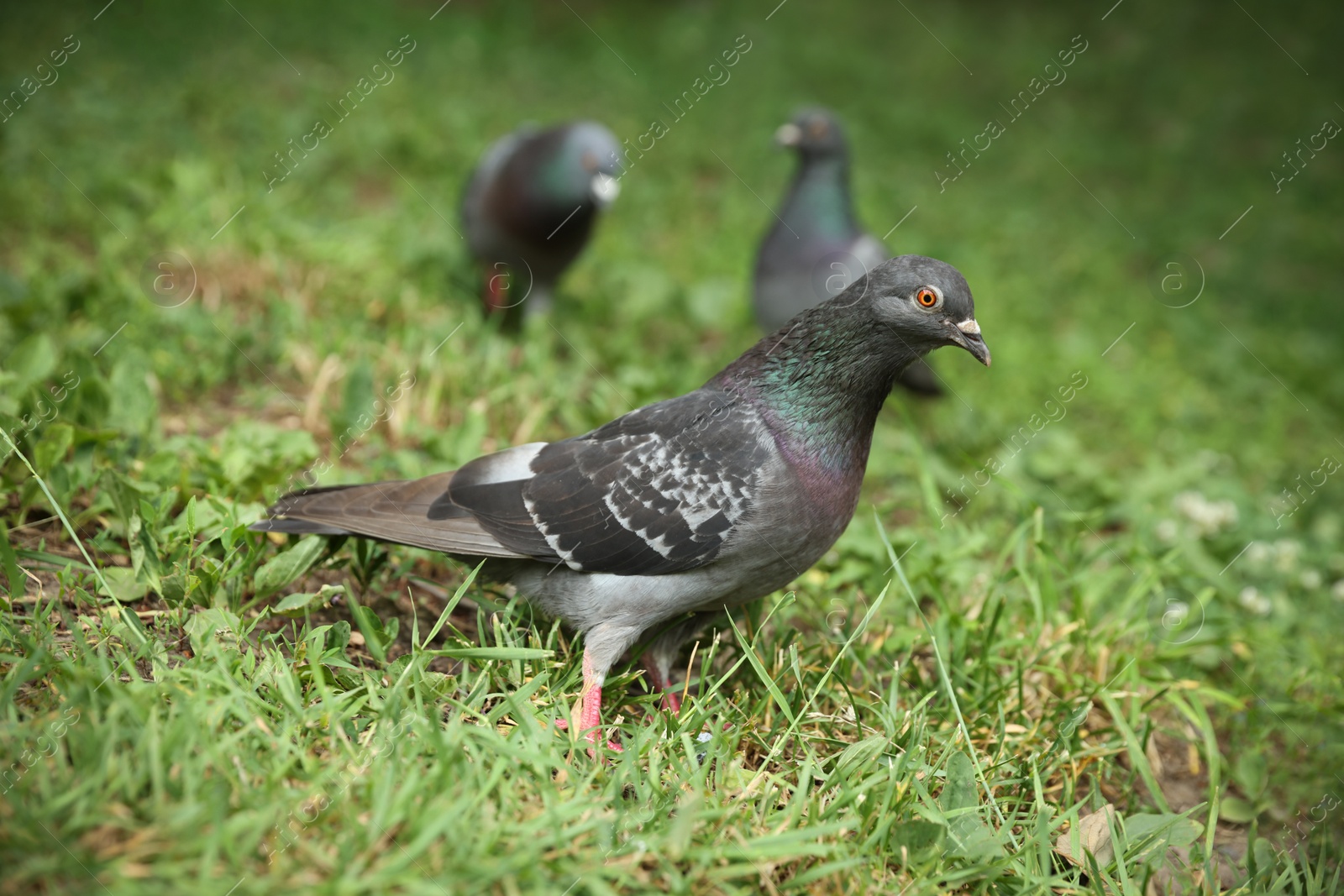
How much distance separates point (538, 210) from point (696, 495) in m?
3.29

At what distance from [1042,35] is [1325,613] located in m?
10.3

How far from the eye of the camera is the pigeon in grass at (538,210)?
18.0ft

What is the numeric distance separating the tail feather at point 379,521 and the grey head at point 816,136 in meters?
3.86

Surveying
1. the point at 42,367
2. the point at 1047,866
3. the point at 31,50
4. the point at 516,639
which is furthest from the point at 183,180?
the point at 1047,866

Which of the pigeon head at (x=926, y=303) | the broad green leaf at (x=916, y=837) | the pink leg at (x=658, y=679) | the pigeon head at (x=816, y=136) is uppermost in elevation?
the pigeon head at (x=816, y=136)

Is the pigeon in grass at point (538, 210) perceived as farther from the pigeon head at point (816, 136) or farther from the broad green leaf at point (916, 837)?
the broad green leaf at point (916, 837)

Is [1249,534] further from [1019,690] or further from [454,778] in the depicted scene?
[454,778]

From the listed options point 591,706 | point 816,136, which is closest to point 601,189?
point 816,136

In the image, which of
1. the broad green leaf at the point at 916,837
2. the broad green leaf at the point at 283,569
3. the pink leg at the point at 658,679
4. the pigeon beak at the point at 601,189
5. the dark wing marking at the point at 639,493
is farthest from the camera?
the pigeon beak at the point at 601,189

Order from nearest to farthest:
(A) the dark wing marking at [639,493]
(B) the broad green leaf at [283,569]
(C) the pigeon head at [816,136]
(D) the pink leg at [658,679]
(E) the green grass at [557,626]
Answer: (E) the green grass at [557,626], (A) the dark wing marking at [639,493], (B) the broad green leaf at [283,569], (D) the pink leg at [658,679], (C) the pigeon head at [816,136]

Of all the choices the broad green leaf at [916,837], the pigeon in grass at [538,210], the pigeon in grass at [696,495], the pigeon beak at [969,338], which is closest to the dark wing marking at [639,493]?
the pigeon in grass at [696,495]

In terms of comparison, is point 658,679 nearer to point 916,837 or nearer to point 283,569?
point 916,837

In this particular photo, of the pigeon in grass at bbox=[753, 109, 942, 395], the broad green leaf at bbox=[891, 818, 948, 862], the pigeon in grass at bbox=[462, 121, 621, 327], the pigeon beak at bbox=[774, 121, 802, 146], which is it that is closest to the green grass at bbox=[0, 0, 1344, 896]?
the broad green leaf at bbox=[891, 818, 948, 862]

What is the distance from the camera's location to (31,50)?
732cm
